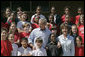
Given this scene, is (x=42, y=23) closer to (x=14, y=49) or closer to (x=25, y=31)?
(x=25, y=31)

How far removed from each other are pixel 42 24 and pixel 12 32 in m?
0.98

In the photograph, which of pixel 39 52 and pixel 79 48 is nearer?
pixel 39 52

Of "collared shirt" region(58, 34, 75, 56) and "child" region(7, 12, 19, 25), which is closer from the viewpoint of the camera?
"collared shirt" region(58, 34, 75, 56)

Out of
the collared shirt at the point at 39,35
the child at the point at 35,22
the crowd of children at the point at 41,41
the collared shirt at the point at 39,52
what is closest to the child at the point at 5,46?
the crowd of children at the point at 41,41

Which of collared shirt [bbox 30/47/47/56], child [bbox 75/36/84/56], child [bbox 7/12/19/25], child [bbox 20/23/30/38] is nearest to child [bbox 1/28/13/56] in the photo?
collared shirt [bbox 30/47/47/56]

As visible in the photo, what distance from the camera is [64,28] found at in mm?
9344

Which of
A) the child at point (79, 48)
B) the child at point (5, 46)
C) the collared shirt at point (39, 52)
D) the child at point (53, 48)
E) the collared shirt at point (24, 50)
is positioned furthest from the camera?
the child at point (79, 48)

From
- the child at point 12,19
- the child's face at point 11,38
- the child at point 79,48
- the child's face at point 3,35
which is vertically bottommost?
the child at point 79,48

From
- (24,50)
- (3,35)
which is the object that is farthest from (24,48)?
(3,35)

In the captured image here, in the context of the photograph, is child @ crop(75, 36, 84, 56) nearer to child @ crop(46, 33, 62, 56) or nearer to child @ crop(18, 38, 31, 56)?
child @ crop(46, 33, 62, 56)

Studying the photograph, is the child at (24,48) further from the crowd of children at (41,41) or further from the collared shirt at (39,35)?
the collared shirt at (39,35)

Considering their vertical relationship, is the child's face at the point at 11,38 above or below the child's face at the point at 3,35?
below

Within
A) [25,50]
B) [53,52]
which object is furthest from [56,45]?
[25,50]

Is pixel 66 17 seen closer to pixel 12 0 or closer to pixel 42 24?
pixel 42 24
